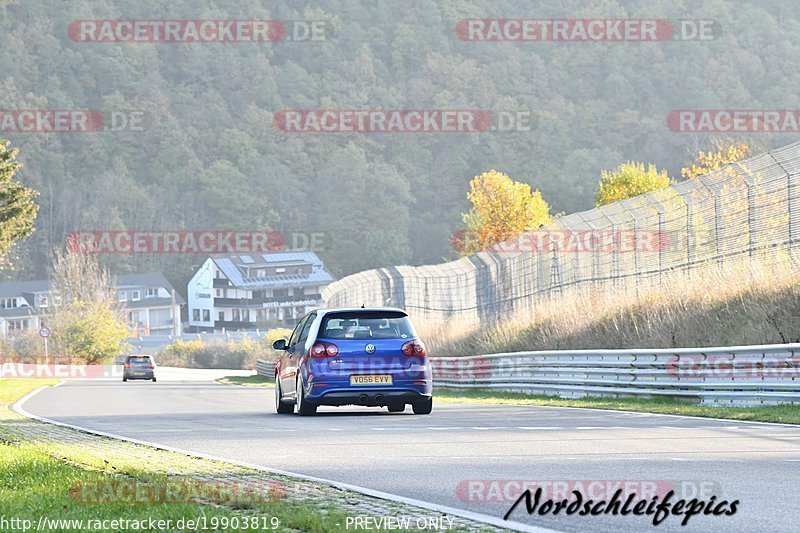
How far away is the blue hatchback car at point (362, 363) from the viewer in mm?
20641

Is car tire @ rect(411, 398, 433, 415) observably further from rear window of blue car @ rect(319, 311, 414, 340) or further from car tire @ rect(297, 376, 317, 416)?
car tire @ rect(297, 376, 317, 416)

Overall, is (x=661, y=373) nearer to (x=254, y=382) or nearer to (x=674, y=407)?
(x=674, y=407)

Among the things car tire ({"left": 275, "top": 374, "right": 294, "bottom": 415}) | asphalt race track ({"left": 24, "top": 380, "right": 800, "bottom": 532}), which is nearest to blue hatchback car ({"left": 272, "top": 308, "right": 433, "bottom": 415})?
asphalt race track ({"left": 24, "top": 380, "right": 800, "bottom": 532})

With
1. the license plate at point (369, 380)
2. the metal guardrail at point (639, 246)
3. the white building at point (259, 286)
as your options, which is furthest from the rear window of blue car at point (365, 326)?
the white building at point (259, 286)

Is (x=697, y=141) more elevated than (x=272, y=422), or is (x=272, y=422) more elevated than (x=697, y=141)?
(x=697, y=141)

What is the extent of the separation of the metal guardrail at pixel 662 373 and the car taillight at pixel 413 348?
4347 mm

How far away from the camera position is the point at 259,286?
171 m

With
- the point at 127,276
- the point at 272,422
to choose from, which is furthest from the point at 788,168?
the point at 127,276

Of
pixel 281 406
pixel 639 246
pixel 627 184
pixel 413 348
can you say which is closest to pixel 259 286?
pixel 627 184

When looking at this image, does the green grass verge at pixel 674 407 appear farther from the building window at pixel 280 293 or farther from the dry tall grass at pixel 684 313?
the building window at pixel 280 293

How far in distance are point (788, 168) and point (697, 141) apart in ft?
483

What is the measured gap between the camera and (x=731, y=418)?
18.2 m

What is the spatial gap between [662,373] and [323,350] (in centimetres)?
600

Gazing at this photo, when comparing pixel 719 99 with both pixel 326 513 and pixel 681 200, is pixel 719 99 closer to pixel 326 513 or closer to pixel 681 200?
pixel 681 200
